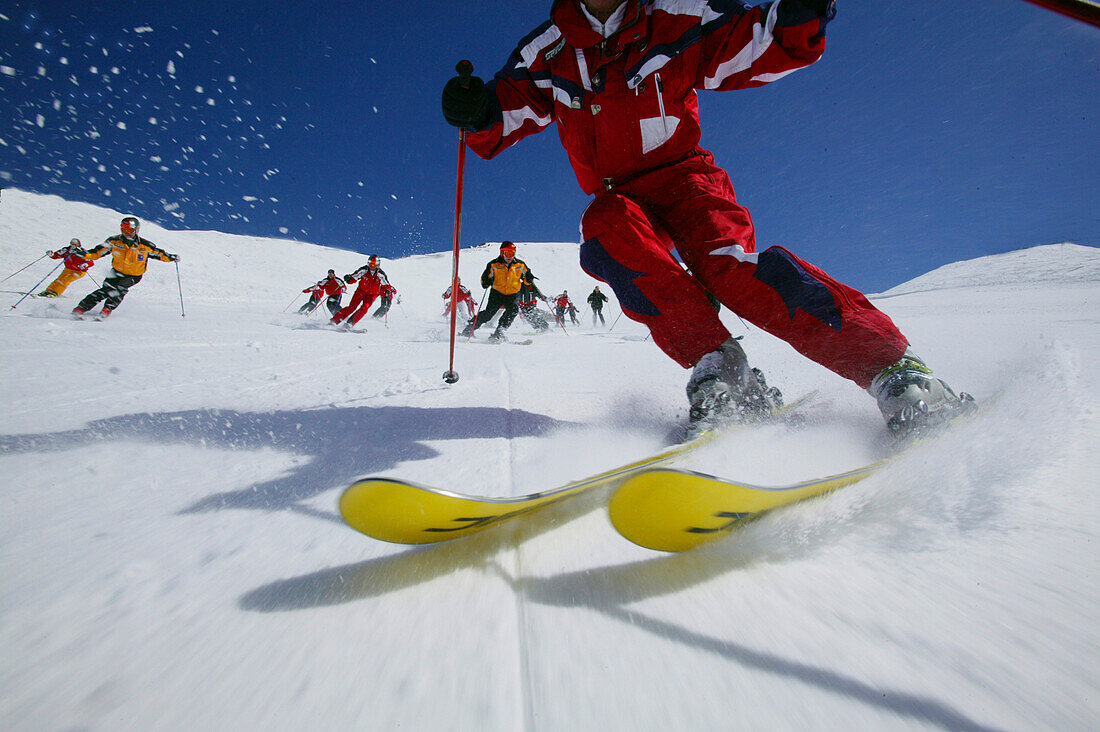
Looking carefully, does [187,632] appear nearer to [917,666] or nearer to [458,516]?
[458,516]

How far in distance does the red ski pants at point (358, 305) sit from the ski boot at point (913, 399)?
29.9 ft

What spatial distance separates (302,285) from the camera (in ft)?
56.5

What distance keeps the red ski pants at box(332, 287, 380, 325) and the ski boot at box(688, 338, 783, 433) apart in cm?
869

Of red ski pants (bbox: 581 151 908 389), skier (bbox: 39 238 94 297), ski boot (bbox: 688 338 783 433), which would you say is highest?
skier (bbox: 39 238 94 297)

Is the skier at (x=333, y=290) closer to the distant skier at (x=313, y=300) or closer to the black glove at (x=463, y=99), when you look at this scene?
the distant skier at (x=313, y=300)

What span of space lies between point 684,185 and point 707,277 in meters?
0.42

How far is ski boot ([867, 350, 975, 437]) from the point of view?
1.02 m

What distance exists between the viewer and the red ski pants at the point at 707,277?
1.19 meters

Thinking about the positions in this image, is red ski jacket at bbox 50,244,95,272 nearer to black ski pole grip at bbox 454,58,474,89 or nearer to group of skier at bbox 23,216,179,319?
group of skier at bbox 23,216,179,319


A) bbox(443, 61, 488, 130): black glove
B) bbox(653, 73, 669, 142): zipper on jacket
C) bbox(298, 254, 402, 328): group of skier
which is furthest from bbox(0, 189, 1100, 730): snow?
bbox(298, 254, 402, 328): group of skier

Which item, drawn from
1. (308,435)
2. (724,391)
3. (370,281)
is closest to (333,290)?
(370,281)

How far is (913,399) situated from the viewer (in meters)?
1.03

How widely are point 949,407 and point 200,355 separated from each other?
4.14 meters

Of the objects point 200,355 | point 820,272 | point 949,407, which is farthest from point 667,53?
point 200,355
